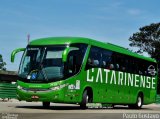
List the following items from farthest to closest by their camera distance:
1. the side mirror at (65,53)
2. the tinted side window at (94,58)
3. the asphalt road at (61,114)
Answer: the tinted side window at (94,58), the side mirror at (65,53), the asphalt road at (61,114)

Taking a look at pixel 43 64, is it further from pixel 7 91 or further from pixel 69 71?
pixel 7 91

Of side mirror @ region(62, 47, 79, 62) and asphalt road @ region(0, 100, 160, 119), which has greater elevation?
side mirror @ region(62, 47, 79, 62)

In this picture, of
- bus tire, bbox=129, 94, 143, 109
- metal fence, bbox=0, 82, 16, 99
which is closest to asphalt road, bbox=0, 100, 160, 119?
bus tire, bbox=129, 94, 143, 109

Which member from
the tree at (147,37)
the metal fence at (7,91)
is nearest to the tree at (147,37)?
the tree at (147,37)

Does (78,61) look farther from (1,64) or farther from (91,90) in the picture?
(1,64)

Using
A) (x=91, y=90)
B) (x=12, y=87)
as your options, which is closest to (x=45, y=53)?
(x=91, y=90)

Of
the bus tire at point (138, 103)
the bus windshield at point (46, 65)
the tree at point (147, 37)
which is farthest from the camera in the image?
Answer: the tree at point (147, 37)

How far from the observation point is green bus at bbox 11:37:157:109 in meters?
19.9

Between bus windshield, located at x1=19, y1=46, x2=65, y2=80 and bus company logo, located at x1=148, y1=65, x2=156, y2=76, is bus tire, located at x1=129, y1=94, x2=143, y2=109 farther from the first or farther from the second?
bus windshield, located at x1=19, y1=46, x2=65, y2=80

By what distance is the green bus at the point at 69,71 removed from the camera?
19906mm

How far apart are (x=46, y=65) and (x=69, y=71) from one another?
3.51 feet

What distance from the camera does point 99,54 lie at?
74.1 feet

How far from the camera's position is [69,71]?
20250 millimetres

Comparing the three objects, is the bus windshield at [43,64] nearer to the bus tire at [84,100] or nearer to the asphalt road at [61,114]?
the asphalt road at [61,114]
